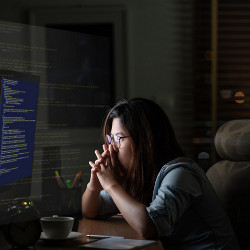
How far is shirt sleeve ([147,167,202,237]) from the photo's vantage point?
115 centimetres

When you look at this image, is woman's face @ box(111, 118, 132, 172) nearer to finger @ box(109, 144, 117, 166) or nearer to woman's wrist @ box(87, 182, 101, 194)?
finger @ box(109, 144, 117, 166)

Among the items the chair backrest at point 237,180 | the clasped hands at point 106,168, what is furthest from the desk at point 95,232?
the chair backrest at point 237,180

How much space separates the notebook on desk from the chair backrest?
49 centimetres

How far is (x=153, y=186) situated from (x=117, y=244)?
16.3 inches

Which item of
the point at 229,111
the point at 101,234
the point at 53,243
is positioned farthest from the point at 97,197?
the point at 229,111

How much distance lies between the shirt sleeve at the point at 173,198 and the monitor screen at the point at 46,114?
244mm

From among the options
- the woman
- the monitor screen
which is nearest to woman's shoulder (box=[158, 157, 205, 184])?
the woman

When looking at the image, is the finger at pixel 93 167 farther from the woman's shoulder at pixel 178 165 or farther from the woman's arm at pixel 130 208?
the woman's shoulder at pixel 178 165

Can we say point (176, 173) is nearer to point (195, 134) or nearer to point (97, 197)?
point (97, 197)

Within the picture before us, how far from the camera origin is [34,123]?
1132 millimetres

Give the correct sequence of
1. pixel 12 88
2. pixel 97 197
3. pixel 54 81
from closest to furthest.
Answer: pixel 12 88
pixel 54 81
pixel 97 197

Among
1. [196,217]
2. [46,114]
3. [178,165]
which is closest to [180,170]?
[178,165]

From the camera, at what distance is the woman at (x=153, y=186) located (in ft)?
3.84

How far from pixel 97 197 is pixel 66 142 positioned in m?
0.33
